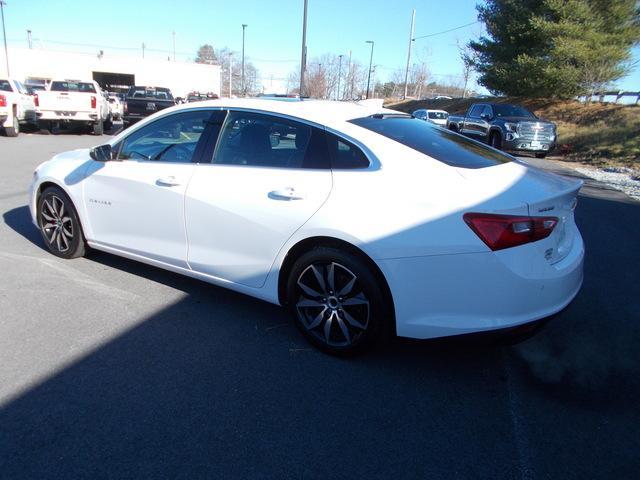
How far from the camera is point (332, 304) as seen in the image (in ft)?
10.5

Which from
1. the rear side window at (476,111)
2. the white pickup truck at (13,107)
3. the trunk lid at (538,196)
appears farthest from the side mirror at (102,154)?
the rear side window at (476,111)

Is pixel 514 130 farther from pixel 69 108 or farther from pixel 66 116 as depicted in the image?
pixel 66 116

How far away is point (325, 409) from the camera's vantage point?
108 inches

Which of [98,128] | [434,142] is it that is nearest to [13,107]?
[98,128]

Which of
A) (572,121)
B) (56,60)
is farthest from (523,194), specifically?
(56,60)

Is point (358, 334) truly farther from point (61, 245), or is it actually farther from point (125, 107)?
point (125, 107)

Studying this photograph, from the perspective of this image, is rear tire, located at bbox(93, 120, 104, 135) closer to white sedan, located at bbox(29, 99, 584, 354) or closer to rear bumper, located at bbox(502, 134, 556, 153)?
rear bumper, located at bbox(502, 134, 556, 153)

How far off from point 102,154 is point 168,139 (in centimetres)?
65

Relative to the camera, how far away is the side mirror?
4.27m

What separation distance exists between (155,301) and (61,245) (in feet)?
4.97

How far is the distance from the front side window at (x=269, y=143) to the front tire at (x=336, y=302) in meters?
0.67

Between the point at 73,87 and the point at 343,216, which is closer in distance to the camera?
the point at 343,216

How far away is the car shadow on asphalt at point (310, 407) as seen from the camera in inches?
92.3

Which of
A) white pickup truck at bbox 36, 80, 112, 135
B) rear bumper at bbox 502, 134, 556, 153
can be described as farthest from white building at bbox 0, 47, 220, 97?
rear bumper at bbox 502, 134, 556, 153
